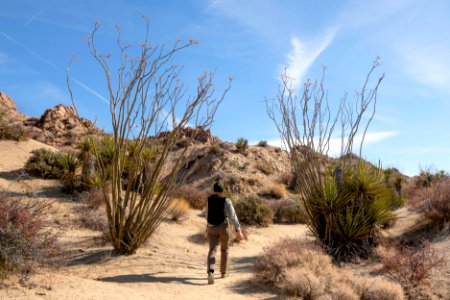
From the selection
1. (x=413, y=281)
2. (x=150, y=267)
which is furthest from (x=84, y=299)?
(x=413, y=281)

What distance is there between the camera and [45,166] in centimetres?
1522

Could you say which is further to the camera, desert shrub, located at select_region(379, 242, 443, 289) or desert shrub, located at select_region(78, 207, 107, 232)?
desert shrub, located at select_region(78, 207, 107, 232)

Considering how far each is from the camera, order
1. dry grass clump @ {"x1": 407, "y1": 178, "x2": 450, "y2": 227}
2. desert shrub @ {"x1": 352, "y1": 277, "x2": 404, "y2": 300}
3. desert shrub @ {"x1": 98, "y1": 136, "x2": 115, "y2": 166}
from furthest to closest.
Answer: desert shrub @ {"x1": 98, "y1": 136, "x2": 115, "y2": 166} < dry grass clump @ {"x1": 407, "y1": 178, "x2": 450, "y2": 227} < desert shrub @ {"x1": 352, "y1": 277, "x2": 404, "y2": 300}

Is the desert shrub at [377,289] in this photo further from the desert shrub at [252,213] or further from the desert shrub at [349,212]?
the desert shrub at [252,213]

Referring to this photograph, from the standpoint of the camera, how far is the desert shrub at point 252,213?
15617mm

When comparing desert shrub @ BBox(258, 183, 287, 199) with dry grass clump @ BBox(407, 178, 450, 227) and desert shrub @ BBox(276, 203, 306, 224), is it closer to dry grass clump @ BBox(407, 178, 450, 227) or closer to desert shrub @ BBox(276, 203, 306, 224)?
desert shrub @ BBox(276, 203, 306, 224)

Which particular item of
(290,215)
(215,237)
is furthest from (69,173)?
(290,215)

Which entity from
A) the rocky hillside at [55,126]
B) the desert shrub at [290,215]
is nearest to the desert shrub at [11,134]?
the rocky hillside at [55,126]

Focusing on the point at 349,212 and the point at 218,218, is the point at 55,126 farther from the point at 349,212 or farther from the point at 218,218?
the point at 349,212

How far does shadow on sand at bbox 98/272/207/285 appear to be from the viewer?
736cm

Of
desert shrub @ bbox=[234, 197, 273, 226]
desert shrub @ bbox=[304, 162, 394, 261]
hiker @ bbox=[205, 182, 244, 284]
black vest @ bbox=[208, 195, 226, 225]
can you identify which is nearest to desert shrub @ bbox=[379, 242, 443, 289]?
desert shrub @ bbox=[304, 162, 394, 261]

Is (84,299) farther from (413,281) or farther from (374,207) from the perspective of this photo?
(374,207)

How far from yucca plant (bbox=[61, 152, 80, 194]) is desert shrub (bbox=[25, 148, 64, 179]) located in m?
0.40

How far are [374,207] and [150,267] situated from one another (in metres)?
5.28
